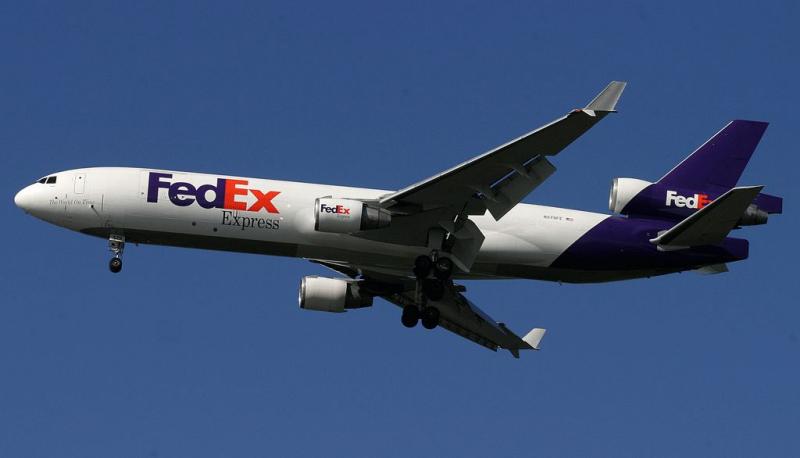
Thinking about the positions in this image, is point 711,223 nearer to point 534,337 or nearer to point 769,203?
point 769,203

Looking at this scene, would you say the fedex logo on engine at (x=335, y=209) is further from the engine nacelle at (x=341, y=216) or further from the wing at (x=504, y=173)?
the wing at (x=504, y=173)

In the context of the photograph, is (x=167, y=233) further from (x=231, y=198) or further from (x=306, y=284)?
(x=306, y=284)

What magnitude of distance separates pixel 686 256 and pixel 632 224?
2235mm

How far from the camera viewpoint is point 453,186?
47.1 metres

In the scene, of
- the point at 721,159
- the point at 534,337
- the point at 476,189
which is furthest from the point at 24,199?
the point at 721,159

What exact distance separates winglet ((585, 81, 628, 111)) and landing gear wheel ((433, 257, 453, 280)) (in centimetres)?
941

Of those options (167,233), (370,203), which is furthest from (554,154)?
(167,233)

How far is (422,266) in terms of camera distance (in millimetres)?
49375

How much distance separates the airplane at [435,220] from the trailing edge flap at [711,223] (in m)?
0.06

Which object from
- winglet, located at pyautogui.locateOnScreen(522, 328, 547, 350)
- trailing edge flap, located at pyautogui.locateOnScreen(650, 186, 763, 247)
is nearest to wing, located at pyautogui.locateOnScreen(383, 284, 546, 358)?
winglet, located at pyautogui.locateOnScreen(522, 328, 547, 350)

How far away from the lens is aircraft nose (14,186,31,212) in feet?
164

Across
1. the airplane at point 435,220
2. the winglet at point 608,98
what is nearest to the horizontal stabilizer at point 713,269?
the airplane at point 435,220

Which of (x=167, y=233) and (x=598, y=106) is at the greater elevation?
(x=598, y=106)

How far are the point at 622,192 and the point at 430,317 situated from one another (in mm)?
8235
